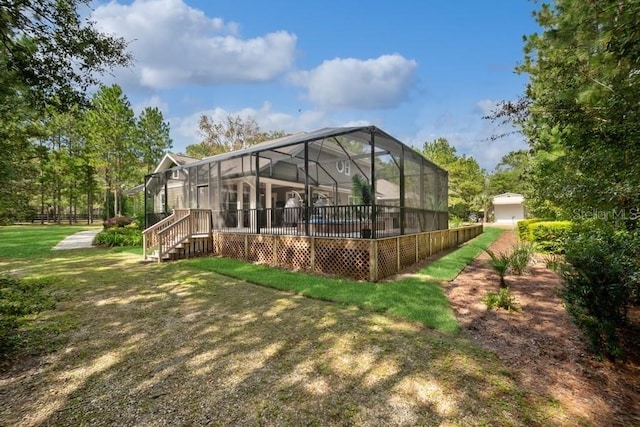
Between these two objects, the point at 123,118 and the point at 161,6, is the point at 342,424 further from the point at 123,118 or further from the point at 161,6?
the point at 123,118

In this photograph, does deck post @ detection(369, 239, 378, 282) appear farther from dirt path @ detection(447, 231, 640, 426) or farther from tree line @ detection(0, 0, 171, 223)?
tree line @ detection(0, 0, 171, 223)

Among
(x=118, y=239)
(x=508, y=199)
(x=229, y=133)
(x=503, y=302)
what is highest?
(x=229, y=133)

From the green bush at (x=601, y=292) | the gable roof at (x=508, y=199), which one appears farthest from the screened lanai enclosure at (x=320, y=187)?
the gable roof at (x=508, y=199)

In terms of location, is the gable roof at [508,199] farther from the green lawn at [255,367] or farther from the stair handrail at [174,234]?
the stair handrail at [174,234]

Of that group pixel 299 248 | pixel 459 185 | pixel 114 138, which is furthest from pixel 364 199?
pixel 459 185

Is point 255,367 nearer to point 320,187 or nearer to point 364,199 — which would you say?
point 364,199

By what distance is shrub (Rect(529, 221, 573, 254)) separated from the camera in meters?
11.3

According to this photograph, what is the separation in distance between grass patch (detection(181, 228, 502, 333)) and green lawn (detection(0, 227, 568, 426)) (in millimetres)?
66

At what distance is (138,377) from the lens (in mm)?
3133

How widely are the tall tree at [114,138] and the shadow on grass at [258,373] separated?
2702cm

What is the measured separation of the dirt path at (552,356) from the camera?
2709 mm

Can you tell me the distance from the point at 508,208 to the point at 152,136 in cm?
4491

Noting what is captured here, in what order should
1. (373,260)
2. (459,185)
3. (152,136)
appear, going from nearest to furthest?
(373,260) → (152,136) → (459,185)

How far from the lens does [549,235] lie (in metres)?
11.9
